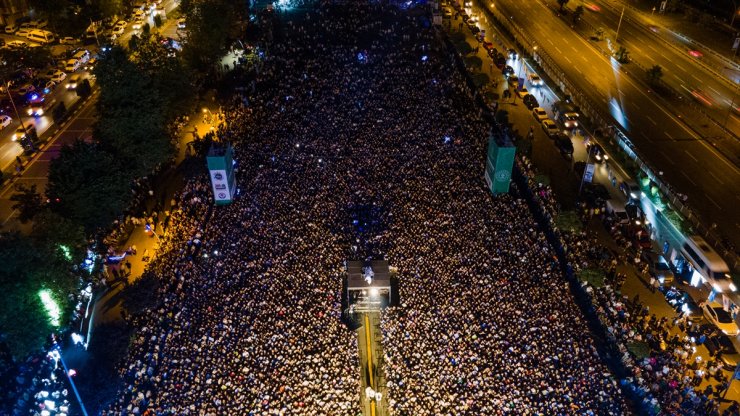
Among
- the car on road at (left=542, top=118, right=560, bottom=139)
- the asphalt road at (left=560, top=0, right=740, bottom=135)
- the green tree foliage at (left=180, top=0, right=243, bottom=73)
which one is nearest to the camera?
the car on road at (left=542, top=118, right=560, bottom=139)

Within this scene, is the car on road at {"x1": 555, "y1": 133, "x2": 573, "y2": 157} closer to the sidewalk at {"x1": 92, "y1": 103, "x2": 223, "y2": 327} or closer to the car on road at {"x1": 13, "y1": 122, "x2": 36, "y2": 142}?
the sidewalk at {"x1": 92, "y1": 103, "x2": 223, "y2": 327}

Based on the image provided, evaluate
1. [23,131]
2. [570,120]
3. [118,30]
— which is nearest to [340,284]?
[570,120]

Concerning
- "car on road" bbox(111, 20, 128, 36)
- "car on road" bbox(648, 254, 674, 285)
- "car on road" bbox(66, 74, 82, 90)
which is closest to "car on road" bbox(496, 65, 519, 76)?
"car on road" bbox(648, 254, 674, 285)

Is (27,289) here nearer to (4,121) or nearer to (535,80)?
(4,121)

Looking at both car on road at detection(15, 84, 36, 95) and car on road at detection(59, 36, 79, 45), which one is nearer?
car on road at detection(15, 84, 36, 95)

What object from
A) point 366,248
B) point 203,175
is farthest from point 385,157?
point 203,175

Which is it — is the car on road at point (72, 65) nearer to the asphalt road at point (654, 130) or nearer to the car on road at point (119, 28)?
the car on road at point (119, 28)

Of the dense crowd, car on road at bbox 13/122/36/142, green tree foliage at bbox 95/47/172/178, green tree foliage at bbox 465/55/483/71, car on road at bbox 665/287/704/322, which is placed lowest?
car on road at bbox 665/287/704/322
